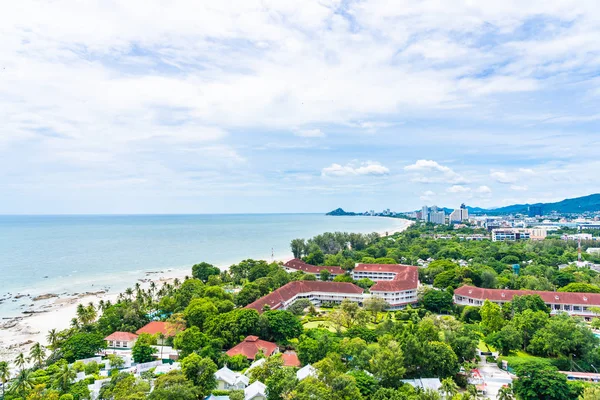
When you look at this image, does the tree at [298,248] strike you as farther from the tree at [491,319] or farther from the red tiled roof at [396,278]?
the tree at [491,319]

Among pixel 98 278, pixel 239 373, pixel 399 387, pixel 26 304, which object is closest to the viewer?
pixel 399 387

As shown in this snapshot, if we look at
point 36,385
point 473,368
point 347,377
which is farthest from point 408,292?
point 36,385

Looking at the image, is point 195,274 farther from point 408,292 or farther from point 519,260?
point 519,260

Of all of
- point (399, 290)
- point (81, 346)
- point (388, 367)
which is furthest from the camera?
point (399, 290)

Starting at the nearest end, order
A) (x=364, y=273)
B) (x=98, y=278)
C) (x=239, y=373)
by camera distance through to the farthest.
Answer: (x=239, y=373)
(x=364, y=273)
(x=98, y=278)

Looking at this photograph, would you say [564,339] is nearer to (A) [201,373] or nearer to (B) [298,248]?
(A) [201,373]

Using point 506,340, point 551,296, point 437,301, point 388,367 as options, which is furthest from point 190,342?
point 551,296
